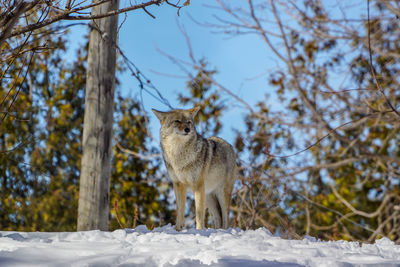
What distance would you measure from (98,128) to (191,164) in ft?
4.24

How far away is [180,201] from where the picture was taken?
218 inches

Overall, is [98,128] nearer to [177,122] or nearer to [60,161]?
[177,122]

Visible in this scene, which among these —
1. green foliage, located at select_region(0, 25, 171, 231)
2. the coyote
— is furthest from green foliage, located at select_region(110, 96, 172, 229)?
the coyote

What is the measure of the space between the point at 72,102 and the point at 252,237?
339 inches

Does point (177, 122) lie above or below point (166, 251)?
above

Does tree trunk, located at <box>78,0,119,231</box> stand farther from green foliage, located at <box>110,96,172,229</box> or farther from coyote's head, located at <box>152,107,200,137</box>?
green foliage, located at <box>110,96,172,229</box>

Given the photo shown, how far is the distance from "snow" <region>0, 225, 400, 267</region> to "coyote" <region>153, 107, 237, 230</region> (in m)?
1.41

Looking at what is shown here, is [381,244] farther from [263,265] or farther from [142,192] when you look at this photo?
[142,192]

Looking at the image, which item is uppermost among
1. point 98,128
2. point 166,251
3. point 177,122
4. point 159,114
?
point 159,114

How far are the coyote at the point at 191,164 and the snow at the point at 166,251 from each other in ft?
4.64

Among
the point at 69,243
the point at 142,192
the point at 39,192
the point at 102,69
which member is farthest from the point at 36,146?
the point at 69,243

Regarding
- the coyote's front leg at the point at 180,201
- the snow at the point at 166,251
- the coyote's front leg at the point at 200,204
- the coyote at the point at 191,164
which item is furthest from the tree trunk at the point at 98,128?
the snow at the point at 166,251

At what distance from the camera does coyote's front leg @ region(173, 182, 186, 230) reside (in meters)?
5.40

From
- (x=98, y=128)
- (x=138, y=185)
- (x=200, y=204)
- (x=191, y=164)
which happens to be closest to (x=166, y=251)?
(x=200, y=204)
